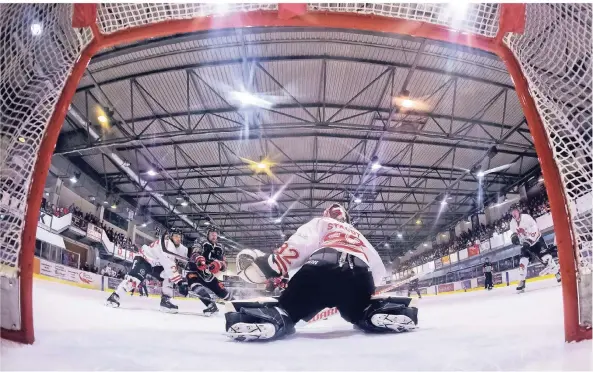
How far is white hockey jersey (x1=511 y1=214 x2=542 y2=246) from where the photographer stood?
300 inches

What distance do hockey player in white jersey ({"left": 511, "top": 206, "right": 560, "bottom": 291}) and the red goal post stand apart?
6.52 m

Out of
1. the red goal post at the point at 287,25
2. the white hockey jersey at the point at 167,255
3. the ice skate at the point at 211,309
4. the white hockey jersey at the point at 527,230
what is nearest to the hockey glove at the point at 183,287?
the white hockey jersey at the point at 167,255

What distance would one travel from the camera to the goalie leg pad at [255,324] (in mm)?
2338

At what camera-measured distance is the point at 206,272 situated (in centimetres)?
637

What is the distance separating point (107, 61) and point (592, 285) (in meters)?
9.32

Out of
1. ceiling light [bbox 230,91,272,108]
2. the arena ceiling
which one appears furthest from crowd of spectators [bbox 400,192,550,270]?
ceiling light [bbox 230,91,272,108]

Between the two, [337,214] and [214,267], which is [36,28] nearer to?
[337,214]

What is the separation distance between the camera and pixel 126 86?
9.25 m

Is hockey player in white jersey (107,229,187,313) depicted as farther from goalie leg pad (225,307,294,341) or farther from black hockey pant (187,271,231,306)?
goalie leg pad (225,307,294,341)

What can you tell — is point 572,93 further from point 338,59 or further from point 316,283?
point 338,59

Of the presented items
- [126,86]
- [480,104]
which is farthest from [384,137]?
[126,86]

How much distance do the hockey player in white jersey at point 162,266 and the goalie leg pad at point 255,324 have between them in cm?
474

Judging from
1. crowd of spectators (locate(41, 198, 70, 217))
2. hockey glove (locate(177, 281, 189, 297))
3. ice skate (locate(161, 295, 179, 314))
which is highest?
crowd of spectators (locate(41, 198, 70, 217))

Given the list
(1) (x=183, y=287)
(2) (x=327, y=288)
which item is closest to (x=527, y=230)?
(2) (x=327, y=288)
